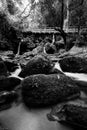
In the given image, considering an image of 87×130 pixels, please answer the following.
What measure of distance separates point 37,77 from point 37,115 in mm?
1168

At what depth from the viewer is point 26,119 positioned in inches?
148

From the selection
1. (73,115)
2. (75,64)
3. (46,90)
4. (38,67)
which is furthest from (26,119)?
(75,64)

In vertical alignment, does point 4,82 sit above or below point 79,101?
above

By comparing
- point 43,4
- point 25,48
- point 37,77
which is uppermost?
point 43,4

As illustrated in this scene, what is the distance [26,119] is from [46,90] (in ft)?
3.27

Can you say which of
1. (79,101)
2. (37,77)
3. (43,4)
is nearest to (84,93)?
(79,101)

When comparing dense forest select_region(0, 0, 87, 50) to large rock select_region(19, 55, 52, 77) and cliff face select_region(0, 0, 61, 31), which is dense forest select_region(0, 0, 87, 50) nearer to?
cliff face select_region(0, 0, 61, 31)

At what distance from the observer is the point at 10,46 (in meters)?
16.4

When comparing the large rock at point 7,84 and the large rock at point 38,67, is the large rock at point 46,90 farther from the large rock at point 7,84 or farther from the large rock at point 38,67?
the large rock at point 38,67

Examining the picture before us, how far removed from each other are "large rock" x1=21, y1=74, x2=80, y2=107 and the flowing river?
227mm

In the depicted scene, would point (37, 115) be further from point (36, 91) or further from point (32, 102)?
point (36, 91)

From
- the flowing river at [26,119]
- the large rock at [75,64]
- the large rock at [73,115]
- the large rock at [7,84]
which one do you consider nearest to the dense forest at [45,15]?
the large rock at [75,64]

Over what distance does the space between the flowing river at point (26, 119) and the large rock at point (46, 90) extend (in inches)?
8.9

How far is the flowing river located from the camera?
331 cm
